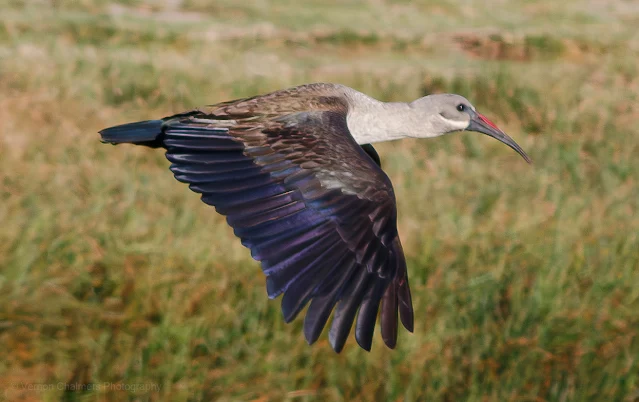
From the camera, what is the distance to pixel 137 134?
4.23 m

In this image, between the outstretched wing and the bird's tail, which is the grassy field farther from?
the outstretched wing

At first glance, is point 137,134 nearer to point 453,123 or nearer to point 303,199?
point 303,199

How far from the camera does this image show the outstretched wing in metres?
3.40

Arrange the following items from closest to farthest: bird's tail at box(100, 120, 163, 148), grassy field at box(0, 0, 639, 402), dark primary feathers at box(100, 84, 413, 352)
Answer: dark primary feathers at box(100, 84, 413, 352) < bird's tail at box(100, 120, 163, 148) < grassy field at box(0, 0, 639, 402)

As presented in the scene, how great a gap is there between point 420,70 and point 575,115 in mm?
2037

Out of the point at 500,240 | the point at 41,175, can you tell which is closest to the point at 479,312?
the point at 500,240

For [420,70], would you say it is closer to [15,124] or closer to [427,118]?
[15,124]

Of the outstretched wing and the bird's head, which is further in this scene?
the bird's head

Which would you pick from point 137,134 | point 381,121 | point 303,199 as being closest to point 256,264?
point 381,121

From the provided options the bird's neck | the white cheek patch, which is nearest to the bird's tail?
the bird's neck

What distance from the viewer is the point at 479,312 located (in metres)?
5.39

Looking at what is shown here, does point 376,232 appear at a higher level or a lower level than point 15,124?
lower

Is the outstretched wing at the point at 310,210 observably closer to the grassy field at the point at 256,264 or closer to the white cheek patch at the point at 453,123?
the white cheek patch at the point at 453,123

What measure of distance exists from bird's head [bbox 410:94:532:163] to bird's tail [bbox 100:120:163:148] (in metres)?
1.10
